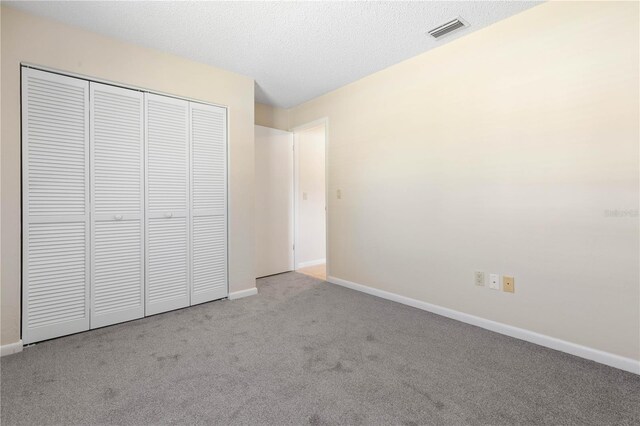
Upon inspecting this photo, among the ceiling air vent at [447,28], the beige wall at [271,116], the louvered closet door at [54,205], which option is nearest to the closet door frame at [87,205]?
the louvered closet door at [54,205]

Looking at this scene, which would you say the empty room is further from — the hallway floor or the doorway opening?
the doorway opening

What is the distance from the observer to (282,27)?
232 centimetres

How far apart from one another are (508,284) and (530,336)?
0.38 meters

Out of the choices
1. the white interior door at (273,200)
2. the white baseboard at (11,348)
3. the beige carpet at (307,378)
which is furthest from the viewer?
the white interior door at (273,200)

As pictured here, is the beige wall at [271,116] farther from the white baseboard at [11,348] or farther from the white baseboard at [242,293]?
the white baseboard at [11,348]

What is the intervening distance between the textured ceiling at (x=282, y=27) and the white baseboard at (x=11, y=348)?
2324 millimetres

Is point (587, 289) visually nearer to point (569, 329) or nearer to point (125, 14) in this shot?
point (569, 329)

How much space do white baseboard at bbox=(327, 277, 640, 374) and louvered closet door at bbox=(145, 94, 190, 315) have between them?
2083 millimetres

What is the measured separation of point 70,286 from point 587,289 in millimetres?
3673

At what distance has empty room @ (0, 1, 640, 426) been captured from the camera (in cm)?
167

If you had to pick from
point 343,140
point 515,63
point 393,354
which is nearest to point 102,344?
point 393,354

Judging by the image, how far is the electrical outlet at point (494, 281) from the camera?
7.71ft

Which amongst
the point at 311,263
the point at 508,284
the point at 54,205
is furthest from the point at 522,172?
the point at 54,205

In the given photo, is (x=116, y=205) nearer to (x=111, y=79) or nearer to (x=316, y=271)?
(x=111, y=79)
